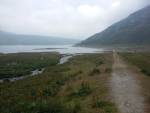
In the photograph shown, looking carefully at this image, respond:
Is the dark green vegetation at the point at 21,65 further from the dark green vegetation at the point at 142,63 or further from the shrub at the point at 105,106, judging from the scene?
the shrub at the point at 105,106

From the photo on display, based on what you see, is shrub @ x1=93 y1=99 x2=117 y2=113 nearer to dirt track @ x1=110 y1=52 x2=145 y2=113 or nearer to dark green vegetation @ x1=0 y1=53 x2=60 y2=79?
dirt track @ x1=110 y1=52 x2=145 y2=113

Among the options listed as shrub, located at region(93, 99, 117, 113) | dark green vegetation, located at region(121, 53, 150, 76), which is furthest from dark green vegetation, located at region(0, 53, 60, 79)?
shrub, located at region(93, 99, 117, 113)

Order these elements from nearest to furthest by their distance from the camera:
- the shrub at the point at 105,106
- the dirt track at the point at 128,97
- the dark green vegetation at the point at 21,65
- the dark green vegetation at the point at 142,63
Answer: the dirt track at the point at 128,97, the shrub at the point at 105,106, the dark green vegetation at the point at 142,63, the dark green vegetation at the point at 21,65

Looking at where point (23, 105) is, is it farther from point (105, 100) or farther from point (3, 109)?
point (105, 100)

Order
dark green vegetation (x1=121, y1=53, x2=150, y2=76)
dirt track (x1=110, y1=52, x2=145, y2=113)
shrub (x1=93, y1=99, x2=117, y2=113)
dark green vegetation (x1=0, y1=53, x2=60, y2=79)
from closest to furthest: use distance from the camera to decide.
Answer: dirt track (x1=110, y1=52, x2=145, y2=113)
shrub (x1=93, y1=99, x2=117, y2=113)
dark green vegetation (x1=121, y1=53, x2=150, y2=76)
dark green vegetation (x1=0, y1=53, x2=60, y2=79)

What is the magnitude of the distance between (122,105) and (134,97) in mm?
3047

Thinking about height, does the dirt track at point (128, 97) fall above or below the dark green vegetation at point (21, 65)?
above

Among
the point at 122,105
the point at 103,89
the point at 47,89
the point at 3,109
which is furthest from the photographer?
the point at 47,89

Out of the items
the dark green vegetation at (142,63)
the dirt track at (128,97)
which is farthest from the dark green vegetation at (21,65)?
the dirt track at (128,97)

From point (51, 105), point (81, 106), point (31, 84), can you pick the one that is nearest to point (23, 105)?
point (51, 105)

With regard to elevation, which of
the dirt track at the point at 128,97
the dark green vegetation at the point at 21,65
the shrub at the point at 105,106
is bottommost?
the dark green vegetation at the point at 21,65

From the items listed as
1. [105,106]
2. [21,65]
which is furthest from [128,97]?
[21,65]

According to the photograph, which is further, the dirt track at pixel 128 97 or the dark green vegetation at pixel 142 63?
the dark green vegetation at pixel 142 63

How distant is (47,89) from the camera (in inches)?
1241
